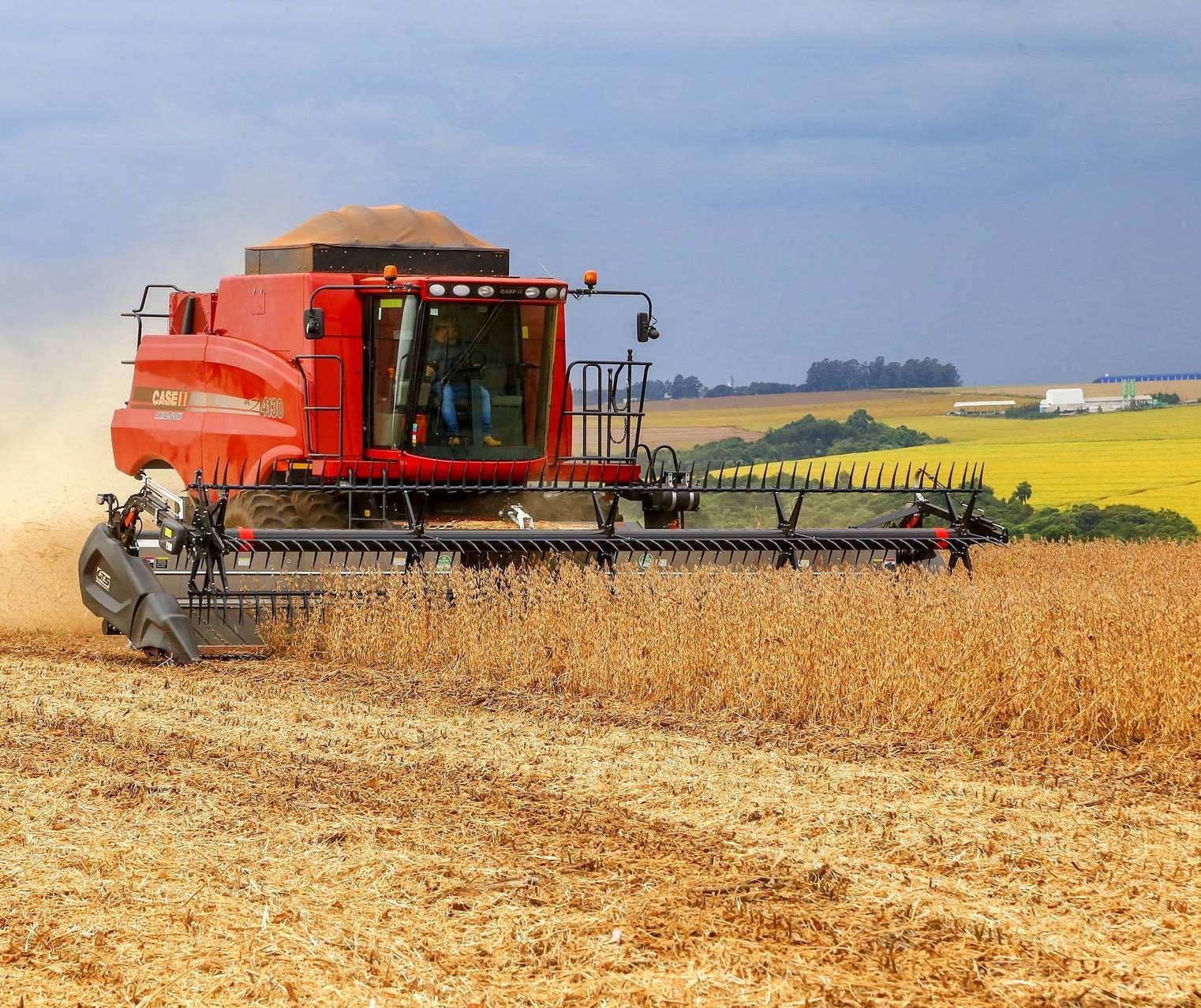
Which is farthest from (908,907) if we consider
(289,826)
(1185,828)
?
(289,826)

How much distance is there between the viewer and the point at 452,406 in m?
11.2

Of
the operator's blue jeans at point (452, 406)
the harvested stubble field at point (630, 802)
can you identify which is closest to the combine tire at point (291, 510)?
the operator's blue jeans at point (452, 406)

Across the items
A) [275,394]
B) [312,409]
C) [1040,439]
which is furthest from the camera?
[1040,439]

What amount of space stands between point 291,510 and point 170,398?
1.87 m

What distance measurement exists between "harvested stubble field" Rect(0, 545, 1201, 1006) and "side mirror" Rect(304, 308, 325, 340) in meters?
1.78

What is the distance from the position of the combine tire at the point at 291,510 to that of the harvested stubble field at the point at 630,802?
142 cm

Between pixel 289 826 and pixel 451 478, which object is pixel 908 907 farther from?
pixel 451 478

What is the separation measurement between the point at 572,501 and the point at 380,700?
3.41 m

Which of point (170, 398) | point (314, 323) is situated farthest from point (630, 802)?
point (170, 398)

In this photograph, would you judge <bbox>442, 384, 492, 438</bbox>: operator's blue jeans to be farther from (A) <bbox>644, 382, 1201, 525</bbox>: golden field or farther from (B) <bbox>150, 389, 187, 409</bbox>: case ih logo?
(A) <bbox>644, 382, 1201, 525</bbox>: golden field

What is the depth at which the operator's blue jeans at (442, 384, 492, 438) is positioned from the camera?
11164mm

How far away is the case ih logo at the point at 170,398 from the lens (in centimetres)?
1212

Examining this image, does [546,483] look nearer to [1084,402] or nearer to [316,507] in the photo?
[316,507]

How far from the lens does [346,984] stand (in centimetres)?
379
